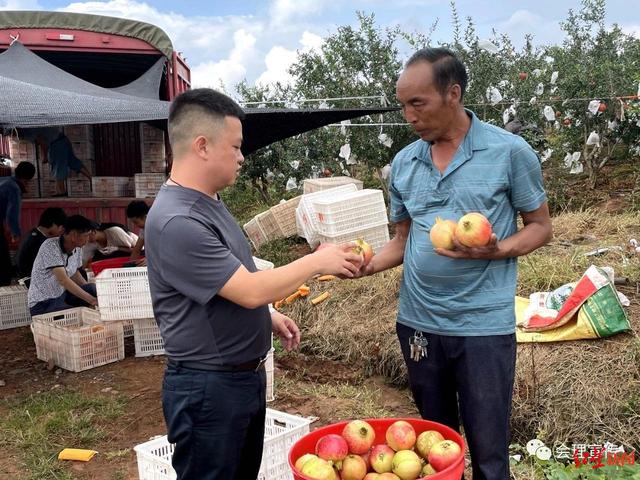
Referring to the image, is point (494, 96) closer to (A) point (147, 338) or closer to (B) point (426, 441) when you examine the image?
(A) point (147, 338)

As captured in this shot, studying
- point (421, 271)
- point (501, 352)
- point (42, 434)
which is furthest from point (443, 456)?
point (42, 434)

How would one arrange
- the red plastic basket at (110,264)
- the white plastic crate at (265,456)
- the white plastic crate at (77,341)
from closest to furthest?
the white plastic crate at (265,456) < the white plastic crate at (77,341) < the red plastic basket at (110,264)

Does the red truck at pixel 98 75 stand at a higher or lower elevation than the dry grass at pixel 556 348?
higher

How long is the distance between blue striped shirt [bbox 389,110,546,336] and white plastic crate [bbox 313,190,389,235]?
16.0ft

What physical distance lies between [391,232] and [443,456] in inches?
278

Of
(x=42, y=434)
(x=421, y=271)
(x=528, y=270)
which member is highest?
(x=421, y=271)

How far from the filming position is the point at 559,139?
8.86 m

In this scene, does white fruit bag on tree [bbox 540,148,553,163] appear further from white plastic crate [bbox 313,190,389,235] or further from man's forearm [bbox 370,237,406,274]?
man's forearm [bbox 370,237,406,274]

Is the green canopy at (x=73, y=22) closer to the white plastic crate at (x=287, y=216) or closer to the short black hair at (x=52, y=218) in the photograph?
the white plastic crate at (x=287, y=216)

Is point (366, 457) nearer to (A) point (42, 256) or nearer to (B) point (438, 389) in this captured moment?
A: (B) point (438, 389)

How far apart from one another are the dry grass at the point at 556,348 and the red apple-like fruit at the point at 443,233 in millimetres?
2082

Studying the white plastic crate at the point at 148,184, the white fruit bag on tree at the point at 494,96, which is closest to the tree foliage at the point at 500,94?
the white fruit bag on tree at the point at 494,96

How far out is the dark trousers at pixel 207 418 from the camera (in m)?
2.15

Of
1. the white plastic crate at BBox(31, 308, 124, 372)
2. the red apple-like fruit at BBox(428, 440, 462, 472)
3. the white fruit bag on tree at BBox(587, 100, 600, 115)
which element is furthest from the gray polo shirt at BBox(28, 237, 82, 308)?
the white fruit bag on tree at BBox(587, 100, 600, 115)
